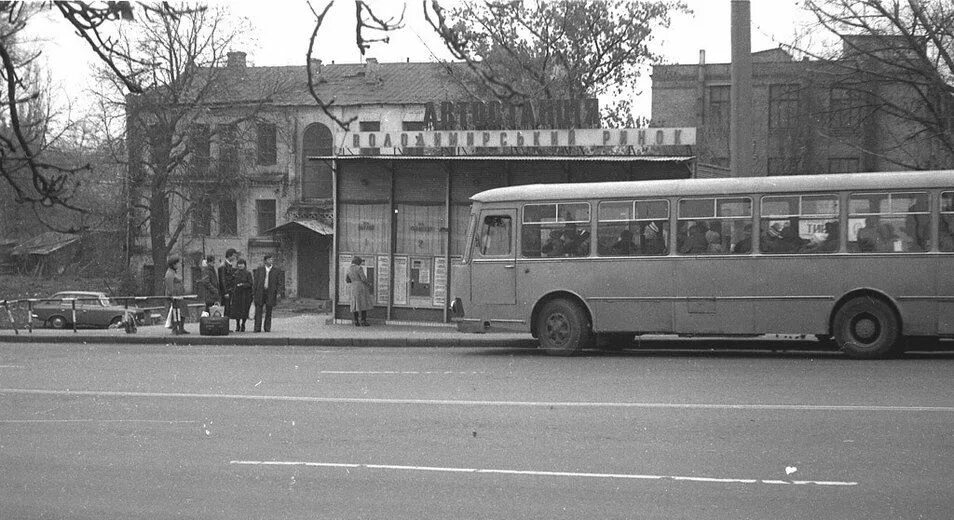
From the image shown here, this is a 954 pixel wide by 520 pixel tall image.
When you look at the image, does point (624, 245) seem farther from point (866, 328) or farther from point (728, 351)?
point (866, 328)

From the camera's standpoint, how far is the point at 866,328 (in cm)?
1708

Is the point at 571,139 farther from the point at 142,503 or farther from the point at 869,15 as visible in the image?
the point at 142,503

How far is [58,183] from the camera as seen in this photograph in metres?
4.27

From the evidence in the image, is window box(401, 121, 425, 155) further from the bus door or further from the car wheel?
the car wheel

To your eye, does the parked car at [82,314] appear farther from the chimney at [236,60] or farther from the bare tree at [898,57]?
the chimney at [236,60]

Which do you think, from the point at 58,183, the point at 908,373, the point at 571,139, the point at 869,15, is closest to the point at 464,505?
the point at 58,183

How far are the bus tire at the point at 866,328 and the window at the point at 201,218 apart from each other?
1131 inches

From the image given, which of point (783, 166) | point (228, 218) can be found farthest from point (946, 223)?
point (228, 218)

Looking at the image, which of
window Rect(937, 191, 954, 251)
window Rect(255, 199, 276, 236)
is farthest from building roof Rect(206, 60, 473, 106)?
window Rect(255, 199, 276, 236)

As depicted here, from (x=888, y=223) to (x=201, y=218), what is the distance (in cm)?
3334

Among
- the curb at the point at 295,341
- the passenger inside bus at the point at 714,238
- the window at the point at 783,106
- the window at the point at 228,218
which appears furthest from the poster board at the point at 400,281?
the window at the point at 228,218

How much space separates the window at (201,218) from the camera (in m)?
43.5

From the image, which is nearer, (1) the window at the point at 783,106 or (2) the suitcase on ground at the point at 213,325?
(2) the suitcase on ground at the point at 213,325

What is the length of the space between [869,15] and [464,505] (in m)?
23.8
